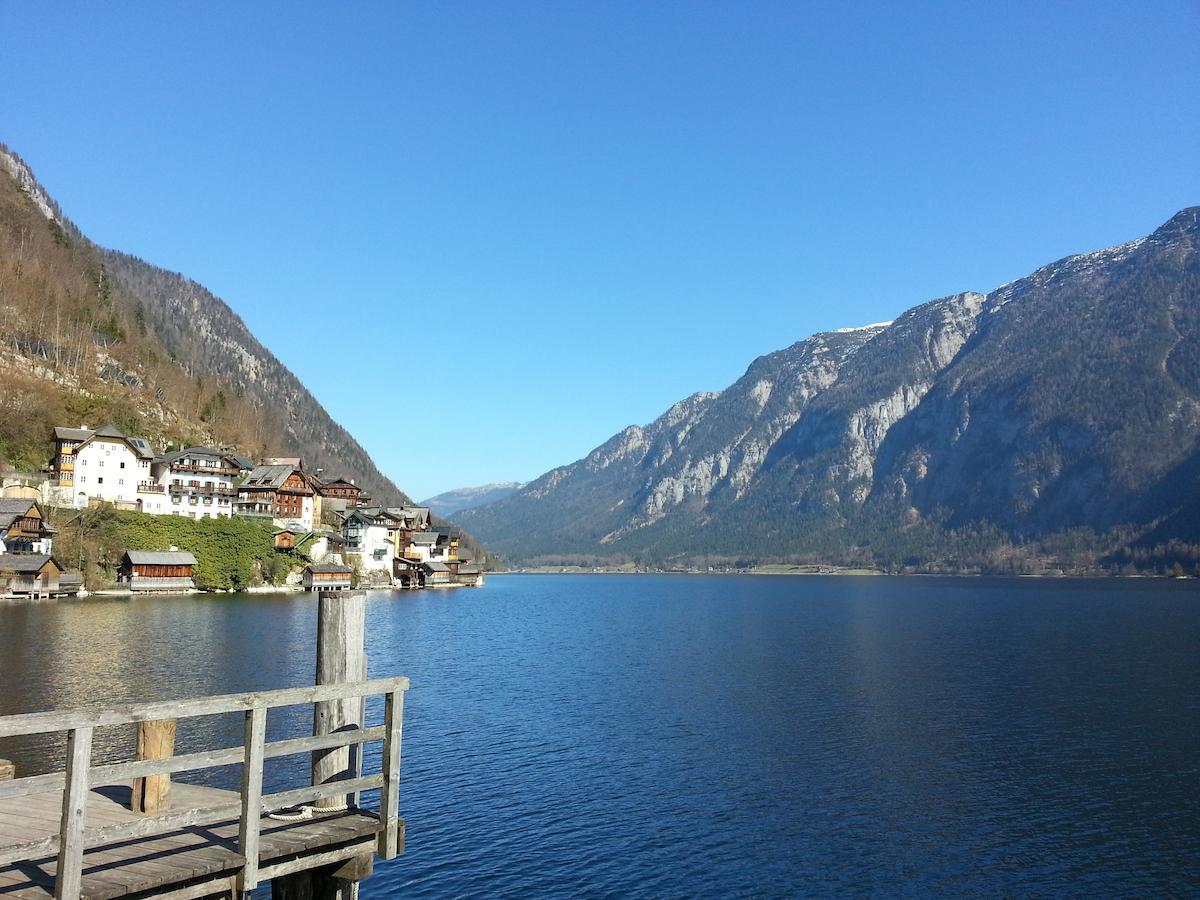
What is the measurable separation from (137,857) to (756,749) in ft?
111

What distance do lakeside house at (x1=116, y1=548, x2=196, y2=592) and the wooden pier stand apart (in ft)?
381

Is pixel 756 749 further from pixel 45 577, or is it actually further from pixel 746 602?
pixel 746 602

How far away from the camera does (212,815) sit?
11.8 metres

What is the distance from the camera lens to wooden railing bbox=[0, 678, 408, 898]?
1009 centimetres

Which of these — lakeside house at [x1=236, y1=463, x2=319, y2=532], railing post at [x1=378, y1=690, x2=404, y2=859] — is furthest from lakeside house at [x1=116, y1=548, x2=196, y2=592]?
railing post at [x1=378, y1=690, x2=404, y2=859]

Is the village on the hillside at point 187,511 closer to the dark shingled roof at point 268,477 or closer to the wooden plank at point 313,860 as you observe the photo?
the dark shingled roof at point 268,477

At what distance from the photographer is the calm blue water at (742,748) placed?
87.9ft

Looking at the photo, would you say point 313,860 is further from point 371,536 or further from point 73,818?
point 371,536

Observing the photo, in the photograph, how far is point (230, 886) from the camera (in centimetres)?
1149

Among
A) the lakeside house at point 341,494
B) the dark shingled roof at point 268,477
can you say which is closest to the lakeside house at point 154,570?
the dark shingled roof at point 268,477

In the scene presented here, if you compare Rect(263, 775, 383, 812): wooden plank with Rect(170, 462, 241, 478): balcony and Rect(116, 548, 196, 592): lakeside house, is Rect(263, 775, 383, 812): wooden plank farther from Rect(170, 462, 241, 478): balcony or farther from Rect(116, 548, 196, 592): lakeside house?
Rect(170, 462, 241, 478): balcony

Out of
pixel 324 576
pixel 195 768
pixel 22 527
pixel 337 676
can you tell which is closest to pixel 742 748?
pixel 337 676

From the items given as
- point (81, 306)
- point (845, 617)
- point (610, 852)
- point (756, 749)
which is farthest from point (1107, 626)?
point (81, 306)

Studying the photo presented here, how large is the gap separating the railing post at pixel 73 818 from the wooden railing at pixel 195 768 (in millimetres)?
11
